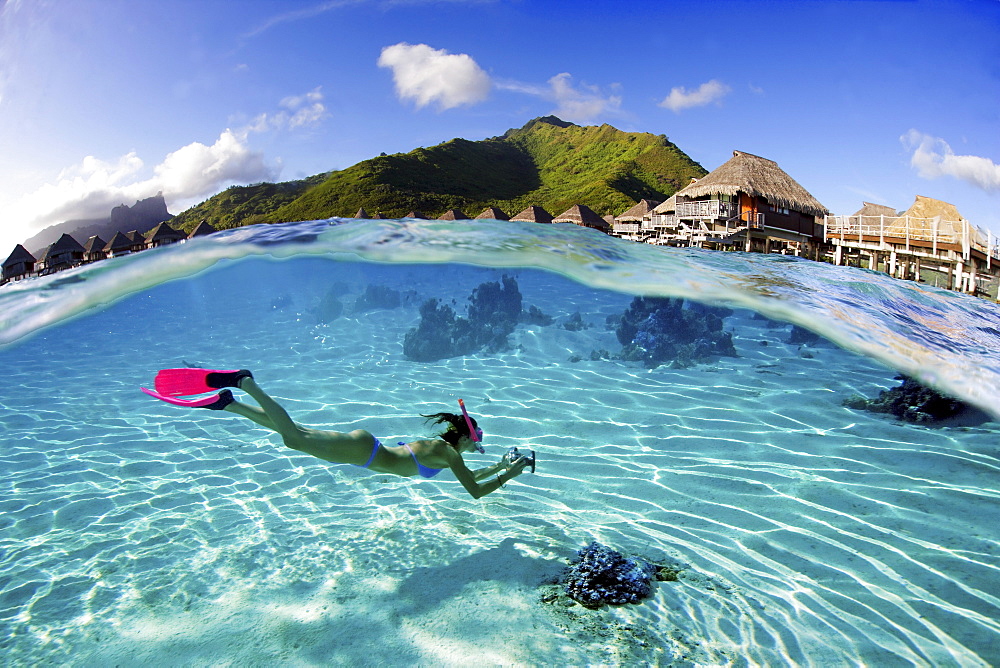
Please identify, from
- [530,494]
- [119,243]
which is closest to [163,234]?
[119,243]

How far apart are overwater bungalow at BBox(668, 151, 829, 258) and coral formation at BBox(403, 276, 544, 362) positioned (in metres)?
14.6

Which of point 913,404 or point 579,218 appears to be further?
point 579,218

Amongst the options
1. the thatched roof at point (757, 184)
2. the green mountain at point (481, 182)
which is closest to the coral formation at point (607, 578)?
the thatched roof at point (757, 184)

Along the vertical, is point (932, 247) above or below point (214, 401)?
above

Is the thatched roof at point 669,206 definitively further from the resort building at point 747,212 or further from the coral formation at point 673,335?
the coral formation at point 673,335

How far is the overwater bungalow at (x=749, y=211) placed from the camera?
2909 cm

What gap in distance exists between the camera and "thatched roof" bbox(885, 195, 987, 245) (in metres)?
19.2

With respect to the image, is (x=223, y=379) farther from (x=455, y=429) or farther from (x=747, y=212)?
(x=747, y=212)

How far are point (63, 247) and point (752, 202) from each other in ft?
141

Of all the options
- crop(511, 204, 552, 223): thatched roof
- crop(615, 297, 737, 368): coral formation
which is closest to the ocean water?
crop(615, 297, 737, 368): coral formation

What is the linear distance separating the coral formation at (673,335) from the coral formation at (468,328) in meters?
3.74

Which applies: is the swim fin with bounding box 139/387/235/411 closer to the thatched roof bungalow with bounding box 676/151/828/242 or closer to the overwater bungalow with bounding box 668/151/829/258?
the overwater bungalow with bounding box 668/151/829/258

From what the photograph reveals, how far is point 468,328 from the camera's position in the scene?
16.6 meters

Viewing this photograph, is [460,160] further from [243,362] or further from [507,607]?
[507,607]
